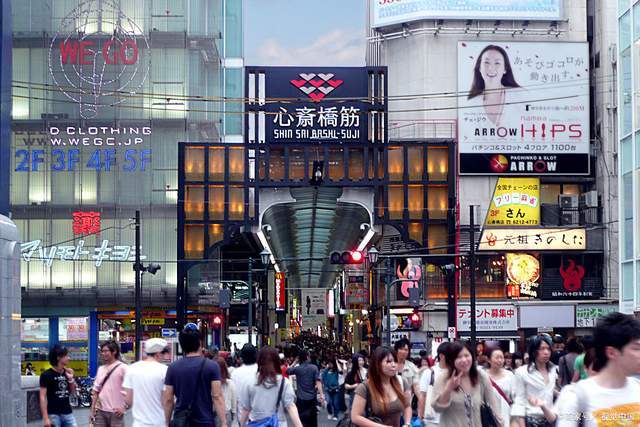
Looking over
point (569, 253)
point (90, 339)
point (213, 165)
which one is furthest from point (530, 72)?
point (90, 339)

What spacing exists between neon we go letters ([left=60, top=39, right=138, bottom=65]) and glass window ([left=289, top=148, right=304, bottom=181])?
33.8 feet

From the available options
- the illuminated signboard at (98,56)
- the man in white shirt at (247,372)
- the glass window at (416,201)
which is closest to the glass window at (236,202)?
the glass window at (416,201)

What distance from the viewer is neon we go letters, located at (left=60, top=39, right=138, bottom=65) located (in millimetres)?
58094

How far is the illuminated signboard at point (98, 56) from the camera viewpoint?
5781 centimetres

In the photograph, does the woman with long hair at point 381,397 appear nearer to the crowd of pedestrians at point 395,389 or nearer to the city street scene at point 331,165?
the crowd of pedestrians at point 395,389

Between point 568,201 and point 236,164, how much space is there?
16411 mm

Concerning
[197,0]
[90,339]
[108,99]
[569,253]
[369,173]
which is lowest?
[90,339]

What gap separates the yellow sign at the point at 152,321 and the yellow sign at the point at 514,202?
53.9 ft

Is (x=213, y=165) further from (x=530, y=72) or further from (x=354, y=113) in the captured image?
(x=530, y=72)

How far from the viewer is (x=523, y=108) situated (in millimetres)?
58719

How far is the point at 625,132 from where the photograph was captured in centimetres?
3553

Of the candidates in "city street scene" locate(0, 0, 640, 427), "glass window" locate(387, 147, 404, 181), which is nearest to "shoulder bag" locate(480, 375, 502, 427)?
"city street scene" locate(0, 0, 640, 427)

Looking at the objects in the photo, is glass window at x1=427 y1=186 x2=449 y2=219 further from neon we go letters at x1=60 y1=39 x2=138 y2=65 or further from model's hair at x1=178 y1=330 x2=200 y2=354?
model's hair at x1=178 y1=330 x2=200 y2=354

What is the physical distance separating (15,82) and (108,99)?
4474 mm
